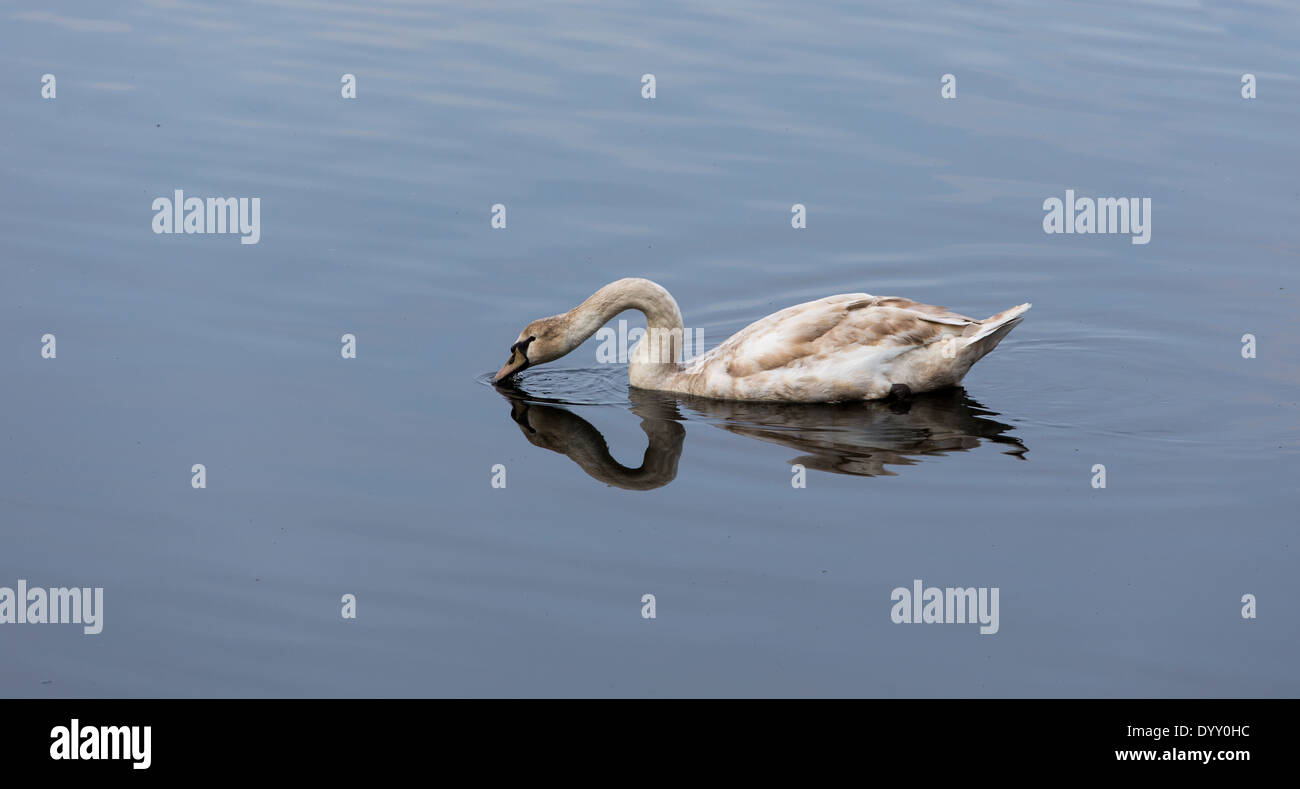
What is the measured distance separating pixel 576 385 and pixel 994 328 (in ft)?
12.2

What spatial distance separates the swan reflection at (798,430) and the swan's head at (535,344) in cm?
24

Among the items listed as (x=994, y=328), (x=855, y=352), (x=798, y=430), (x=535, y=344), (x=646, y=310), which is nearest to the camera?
(x=798, y=430)

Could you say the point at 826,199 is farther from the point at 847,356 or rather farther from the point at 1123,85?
the point at 1123,85

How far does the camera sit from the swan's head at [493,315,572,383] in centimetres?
1458

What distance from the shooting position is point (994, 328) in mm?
13852

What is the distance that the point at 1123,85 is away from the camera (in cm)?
2222

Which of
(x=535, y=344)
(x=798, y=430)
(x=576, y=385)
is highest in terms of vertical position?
(x=535, y=344)

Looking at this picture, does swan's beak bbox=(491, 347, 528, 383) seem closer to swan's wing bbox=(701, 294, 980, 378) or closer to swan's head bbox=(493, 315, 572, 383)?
swan's head bbox=(493, 315, 572, 383)

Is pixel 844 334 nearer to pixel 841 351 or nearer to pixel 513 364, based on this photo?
pixel 841 351

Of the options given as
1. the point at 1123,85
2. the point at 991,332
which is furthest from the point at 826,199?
the point at 1123,85

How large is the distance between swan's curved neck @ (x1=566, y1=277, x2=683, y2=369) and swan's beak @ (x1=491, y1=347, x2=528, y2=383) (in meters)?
0.44

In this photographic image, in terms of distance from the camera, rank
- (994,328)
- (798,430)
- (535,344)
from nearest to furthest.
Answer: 1. (798,430)
2. (994,328)
3. (535,344)

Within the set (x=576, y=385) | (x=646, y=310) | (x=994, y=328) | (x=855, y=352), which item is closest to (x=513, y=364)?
(x=576, y=385)

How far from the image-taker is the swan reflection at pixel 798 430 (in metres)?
12.8
